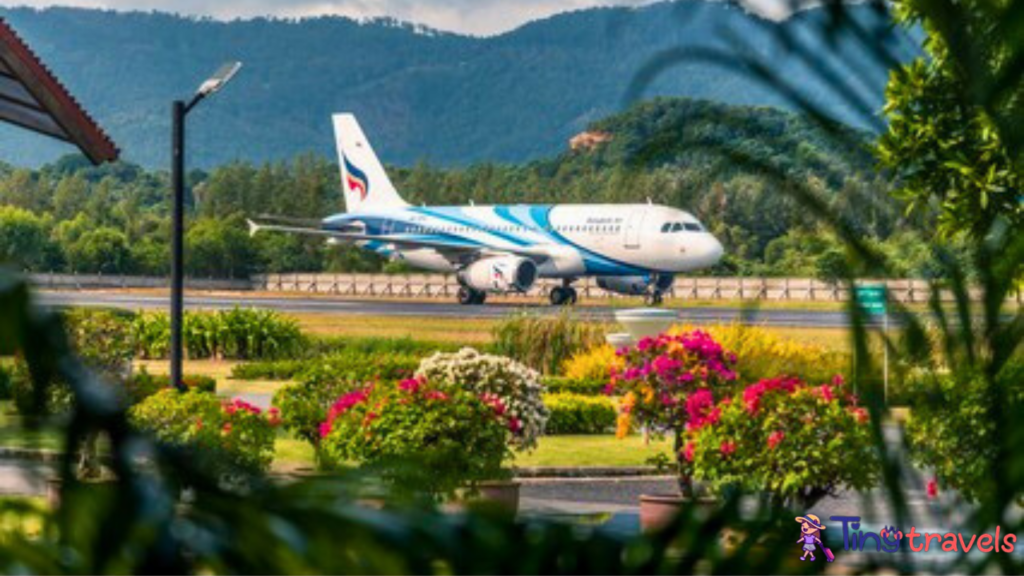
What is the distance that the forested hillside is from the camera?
1119mm

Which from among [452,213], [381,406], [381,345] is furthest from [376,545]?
[452,213]

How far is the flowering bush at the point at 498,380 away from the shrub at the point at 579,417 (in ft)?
19.2

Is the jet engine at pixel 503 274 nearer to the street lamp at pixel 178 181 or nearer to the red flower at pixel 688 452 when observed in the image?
the street lamp at pixel 178 181

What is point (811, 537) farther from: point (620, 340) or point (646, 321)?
point (646, 321)

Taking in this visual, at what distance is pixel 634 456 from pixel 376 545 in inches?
727

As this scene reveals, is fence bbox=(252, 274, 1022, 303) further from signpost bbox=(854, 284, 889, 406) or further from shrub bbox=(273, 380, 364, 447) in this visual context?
signpost bbox=(854, 284, 889, 406)

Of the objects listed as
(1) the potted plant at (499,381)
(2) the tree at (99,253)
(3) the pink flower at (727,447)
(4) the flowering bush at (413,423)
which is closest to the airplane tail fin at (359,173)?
(2) the tree at (99,253)

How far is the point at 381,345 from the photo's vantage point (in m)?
35.9

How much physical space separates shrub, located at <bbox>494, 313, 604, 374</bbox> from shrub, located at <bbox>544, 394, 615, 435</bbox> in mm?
→ 9445

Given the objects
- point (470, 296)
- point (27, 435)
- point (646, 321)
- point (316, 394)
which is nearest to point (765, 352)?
point (646, 321)

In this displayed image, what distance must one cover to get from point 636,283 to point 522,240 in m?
3.85

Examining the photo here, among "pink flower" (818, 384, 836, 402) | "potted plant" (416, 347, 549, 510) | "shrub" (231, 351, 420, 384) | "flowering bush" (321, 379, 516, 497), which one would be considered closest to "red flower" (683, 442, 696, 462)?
"pink flower" (818, 384, 836, 402)

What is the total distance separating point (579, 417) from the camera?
21578 mm

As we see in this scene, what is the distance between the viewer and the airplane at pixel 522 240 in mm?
54719
